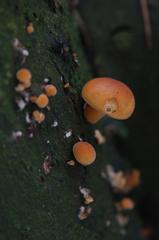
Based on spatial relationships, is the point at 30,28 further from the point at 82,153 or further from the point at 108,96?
the point at 82,153

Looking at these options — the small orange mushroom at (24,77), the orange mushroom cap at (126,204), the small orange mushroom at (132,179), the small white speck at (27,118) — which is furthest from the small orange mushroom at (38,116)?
the small orange mushroom at (132,179)

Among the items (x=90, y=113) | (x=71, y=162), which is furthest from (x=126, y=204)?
(x=71, y=162)

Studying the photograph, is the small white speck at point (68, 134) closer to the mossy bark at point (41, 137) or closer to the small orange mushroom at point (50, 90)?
the mossy bark at point (41, 137)

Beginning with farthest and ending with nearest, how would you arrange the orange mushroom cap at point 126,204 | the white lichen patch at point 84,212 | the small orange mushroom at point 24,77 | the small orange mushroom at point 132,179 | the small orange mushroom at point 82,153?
the small orange mushroom at point 132,179 < the orange mushroom cap at point 126,204 < the white lichen patch at point 84,212 < the small orange mushroom at point 82,153 < the small orange mushroom at point 24,77

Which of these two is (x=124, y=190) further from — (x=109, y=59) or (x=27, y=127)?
Result: (x=27, y=127)

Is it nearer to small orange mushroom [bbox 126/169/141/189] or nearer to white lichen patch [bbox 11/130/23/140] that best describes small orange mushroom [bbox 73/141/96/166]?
white lichen patch [bbox 11/130/23/140]

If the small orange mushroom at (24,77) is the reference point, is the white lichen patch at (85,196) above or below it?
below

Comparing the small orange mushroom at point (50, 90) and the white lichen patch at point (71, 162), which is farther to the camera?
the white lichen patch at point (71, 162)

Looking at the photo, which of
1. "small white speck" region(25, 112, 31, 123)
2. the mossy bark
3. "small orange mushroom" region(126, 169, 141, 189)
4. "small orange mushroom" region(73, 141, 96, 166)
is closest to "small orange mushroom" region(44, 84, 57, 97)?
the mossy bark
